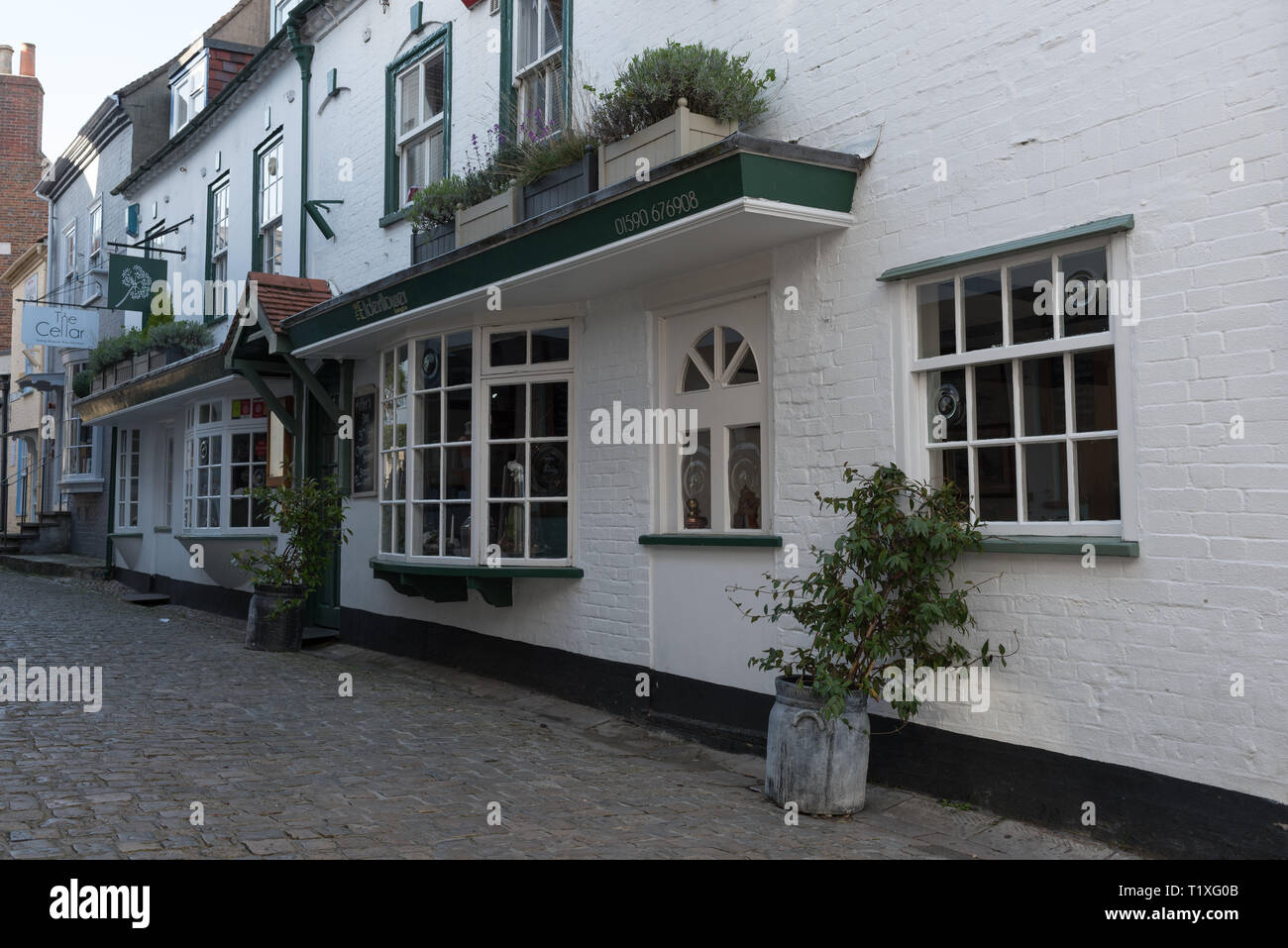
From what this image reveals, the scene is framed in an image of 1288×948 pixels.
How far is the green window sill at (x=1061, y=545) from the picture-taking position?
482 centimetres

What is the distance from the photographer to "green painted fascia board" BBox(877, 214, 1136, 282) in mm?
4903

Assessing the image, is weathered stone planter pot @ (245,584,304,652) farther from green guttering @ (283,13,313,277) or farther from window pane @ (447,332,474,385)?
green guttering @ (283,13,313,277)

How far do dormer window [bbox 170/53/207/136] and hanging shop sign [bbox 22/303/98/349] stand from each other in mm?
3699

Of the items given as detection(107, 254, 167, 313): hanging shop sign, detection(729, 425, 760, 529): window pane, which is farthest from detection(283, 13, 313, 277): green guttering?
detection(729, 425, 760, 529): window pane

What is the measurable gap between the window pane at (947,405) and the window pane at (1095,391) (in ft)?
2.06

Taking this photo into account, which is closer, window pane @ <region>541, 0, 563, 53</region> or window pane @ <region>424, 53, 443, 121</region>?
window pane @ <region>541, 0, 563, 53</region>

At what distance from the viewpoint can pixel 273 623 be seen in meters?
11.1

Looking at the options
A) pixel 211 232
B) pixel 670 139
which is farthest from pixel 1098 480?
pixel 211 232

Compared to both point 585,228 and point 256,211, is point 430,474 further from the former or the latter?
point 256,211

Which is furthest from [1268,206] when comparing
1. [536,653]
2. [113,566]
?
[113,566]

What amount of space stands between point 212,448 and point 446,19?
22.5 ft

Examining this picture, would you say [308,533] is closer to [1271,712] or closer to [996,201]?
[996,201]

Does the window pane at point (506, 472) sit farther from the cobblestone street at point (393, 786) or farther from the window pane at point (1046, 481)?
the window pane at point (1046, 481)

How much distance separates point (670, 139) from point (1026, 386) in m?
2.68
